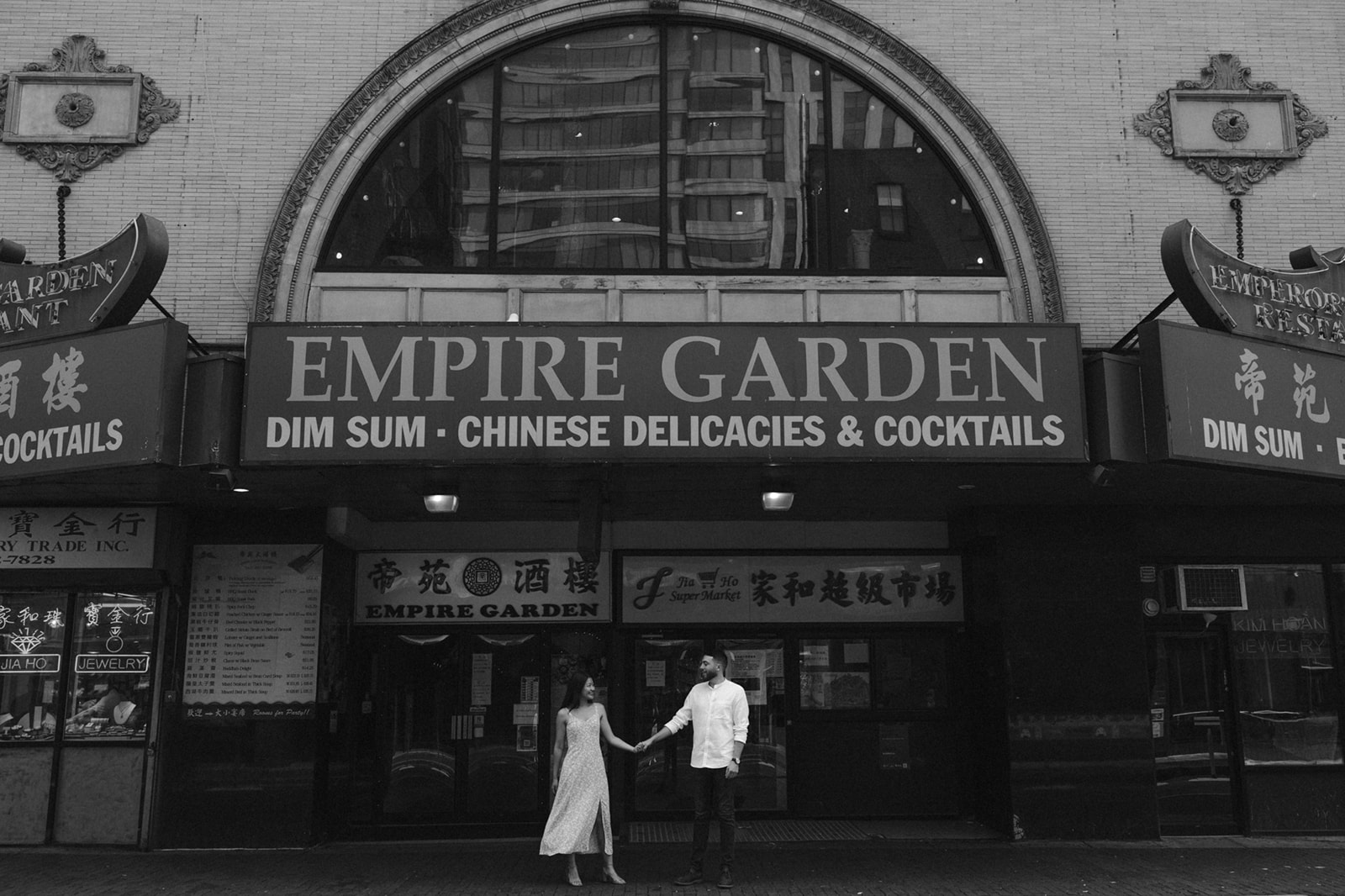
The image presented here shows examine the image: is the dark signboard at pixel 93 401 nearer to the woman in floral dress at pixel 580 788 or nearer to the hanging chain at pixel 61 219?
the hanging chain at pixel 61 219

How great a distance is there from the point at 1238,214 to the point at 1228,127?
0.94 metres

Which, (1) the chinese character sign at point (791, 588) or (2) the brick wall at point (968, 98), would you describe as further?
(1) the chinese character sign at point (791, 588)

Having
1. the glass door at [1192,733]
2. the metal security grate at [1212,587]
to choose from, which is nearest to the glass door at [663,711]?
the glass door at [1192,733]

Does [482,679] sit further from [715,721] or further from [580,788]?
[715,721]

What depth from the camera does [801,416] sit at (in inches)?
324

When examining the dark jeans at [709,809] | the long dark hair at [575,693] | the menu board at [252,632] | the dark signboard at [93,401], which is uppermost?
the dark signboard at [93,401]

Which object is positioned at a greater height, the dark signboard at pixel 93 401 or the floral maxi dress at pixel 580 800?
the dark signboard at pixel 93 401

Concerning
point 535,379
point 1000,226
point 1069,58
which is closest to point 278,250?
→ point 535,379

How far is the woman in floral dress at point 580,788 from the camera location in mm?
8508

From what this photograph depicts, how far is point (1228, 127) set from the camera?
11.5 m

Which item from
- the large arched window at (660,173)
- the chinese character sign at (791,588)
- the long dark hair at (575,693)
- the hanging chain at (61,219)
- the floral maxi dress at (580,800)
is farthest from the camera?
the chinese character sign at (791,588)

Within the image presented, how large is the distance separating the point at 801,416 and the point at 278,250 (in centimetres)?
567

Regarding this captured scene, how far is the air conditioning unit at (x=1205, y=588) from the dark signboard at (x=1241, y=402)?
2.52 metres

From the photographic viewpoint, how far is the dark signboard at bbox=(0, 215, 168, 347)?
28.0ft
